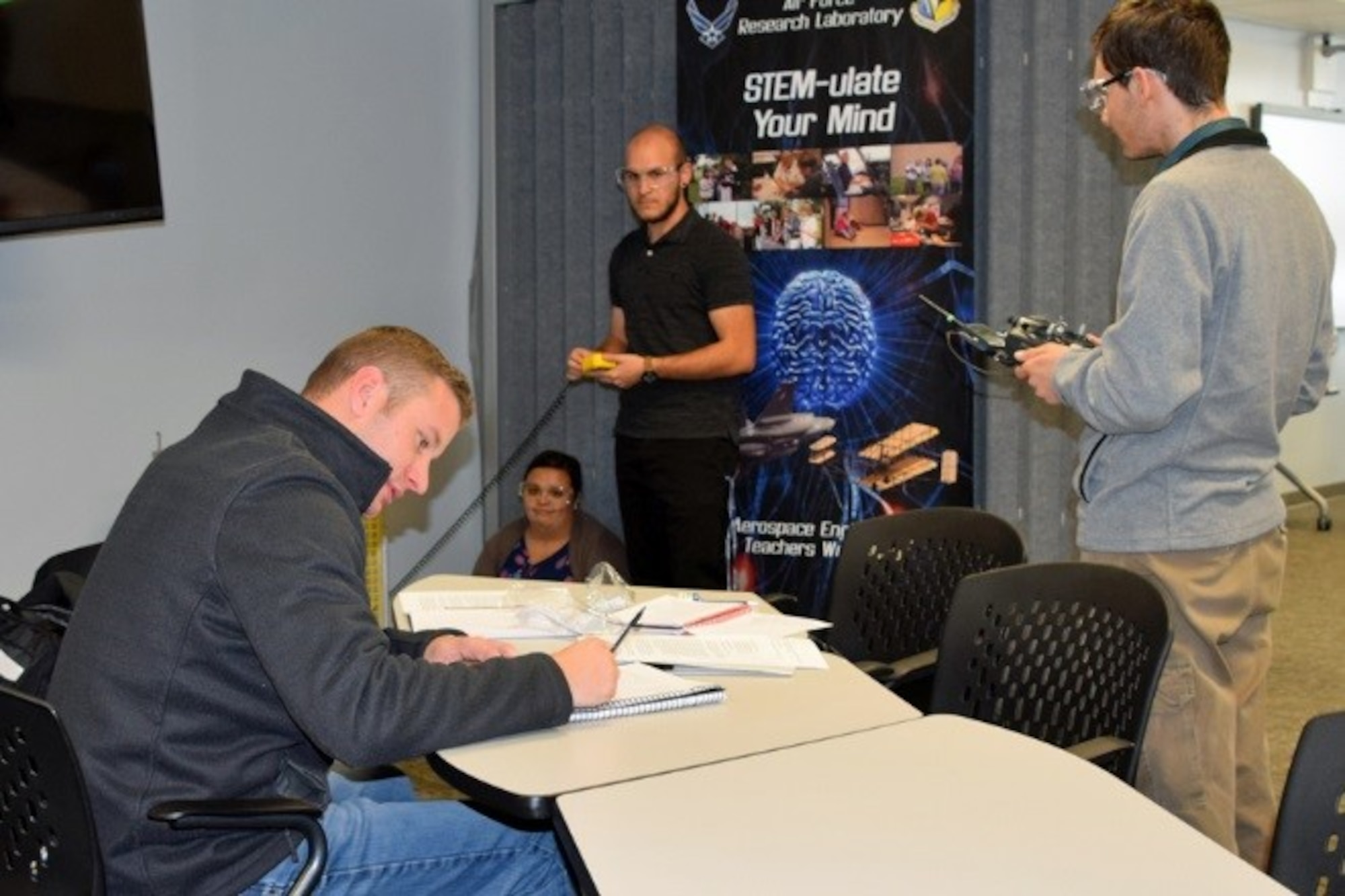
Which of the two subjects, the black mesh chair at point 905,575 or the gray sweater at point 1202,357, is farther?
the black mesh chair at point 905,575

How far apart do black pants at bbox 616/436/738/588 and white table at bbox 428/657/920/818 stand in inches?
78.2

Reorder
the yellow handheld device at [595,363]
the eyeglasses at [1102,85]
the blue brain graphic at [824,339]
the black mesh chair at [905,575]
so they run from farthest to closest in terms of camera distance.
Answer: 1. the blue brain graphic at [824,339]
2. the yellow handheld device at [595,363]
3. the black mesh chair at [905,575]
4. the eyeglasses at [1102,85]

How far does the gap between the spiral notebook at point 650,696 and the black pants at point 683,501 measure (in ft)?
6.66

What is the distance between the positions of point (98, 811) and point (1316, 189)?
8.37 metres

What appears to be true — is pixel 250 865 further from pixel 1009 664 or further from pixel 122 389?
pixel 122 389

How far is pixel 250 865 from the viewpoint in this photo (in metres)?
1.95

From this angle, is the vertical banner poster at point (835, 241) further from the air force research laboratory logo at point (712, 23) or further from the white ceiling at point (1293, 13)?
the white ceiling at point (1293, 13)

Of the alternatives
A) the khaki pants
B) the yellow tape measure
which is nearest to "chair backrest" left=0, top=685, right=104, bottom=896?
the khaki pants

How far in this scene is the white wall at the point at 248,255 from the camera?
448 centimetres

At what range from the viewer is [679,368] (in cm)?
428

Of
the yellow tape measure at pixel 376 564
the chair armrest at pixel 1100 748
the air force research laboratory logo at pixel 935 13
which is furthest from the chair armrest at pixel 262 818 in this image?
the yellow tape measure at pixel 376 564

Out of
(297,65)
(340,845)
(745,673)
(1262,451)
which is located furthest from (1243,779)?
(297,65)

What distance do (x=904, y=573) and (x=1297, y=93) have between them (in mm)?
6980

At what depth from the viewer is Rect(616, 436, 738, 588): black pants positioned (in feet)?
14.3
